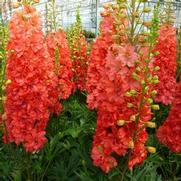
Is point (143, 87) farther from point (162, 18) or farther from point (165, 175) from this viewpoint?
point (162, 18)

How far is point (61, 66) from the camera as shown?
6.55 m

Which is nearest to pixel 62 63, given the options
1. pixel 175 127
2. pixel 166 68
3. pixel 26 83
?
pixel 166 68

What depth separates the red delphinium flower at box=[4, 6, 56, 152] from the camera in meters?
4.70

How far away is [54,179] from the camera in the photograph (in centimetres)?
535

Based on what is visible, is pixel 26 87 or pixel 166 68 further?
pixel 166 68

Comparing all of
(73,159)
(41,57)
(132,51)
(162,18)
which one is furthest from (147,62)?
(162,18)

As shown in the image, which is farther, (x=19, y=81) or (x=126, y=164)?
(x=19, y=81)

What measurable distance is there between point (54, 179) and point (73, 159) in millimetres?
339

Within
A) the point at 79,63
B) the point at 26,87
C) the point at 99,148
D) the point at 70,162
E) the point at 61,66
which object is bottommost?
the point at 70,162

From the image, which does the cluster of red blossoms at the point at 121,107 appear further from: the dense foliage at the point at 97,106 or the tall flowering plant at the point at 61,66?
the tall flowering plant at the point at 61,66

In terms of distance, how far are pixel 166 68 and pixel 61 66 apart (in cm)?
159

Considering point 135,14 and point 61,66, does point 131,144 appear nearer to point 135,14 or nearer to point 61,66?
point 135,14

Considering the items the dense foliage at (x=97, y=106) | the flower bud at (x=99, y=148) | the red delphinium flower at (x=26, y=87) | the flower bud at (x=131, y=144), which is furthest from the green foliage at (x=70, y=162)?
the flower bud at (x=131, y=144)

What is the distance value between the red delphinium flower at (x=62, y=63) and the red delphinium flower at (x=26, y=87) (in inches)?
60.3
